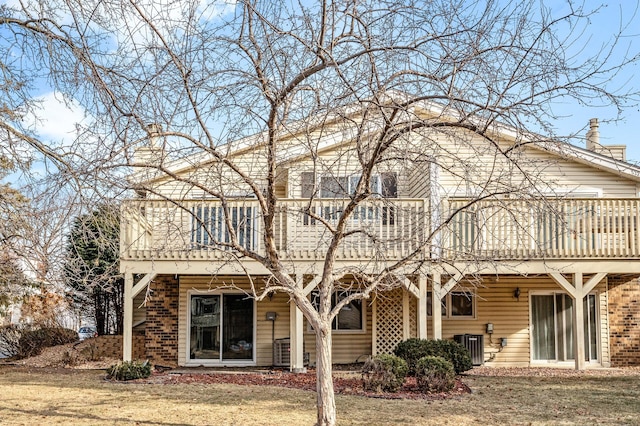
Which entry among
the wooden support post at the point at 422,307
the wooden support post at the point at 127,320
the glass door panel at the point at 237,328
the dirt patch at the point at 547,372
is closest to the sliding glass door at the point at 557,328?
the dirt patch at the point at 547,372

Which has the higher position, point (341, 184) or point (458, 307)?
point (341, 184)

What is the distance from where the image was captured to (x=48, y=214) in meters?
8.23

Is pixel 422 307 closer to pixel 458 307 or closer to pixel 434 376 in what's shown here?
pixel 458 307

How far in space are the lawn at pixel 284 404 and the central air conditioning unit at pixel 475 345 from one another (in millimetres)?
2409

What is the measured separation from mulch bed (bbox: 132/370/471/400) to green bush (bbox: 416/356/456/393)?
0.14 metres

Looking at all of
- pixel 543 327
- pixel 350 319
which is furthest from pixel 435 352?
pixel 543 327

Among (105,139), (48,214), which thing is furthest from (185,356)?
(105,139)

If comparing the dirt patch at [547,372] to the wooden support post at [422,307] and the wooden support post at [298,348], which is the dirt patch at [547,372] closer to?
the wooden support post at [422,307]

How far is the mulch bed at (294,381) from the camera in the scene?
12.1 metres

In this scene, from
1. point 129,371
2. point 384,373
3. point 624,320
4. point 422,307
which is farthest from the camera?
point 624,320

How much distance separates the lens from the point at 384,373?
12250 mm

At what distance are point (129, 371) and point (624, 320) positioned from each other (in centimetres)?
1130

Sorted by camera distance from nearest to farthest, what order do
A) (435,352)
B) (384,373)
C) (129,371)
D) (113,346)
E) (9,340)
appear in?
(384,373) < (129,371) < (435,352) < (113,346) < (9,340)

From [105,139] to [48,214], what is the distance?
4.60 ft
